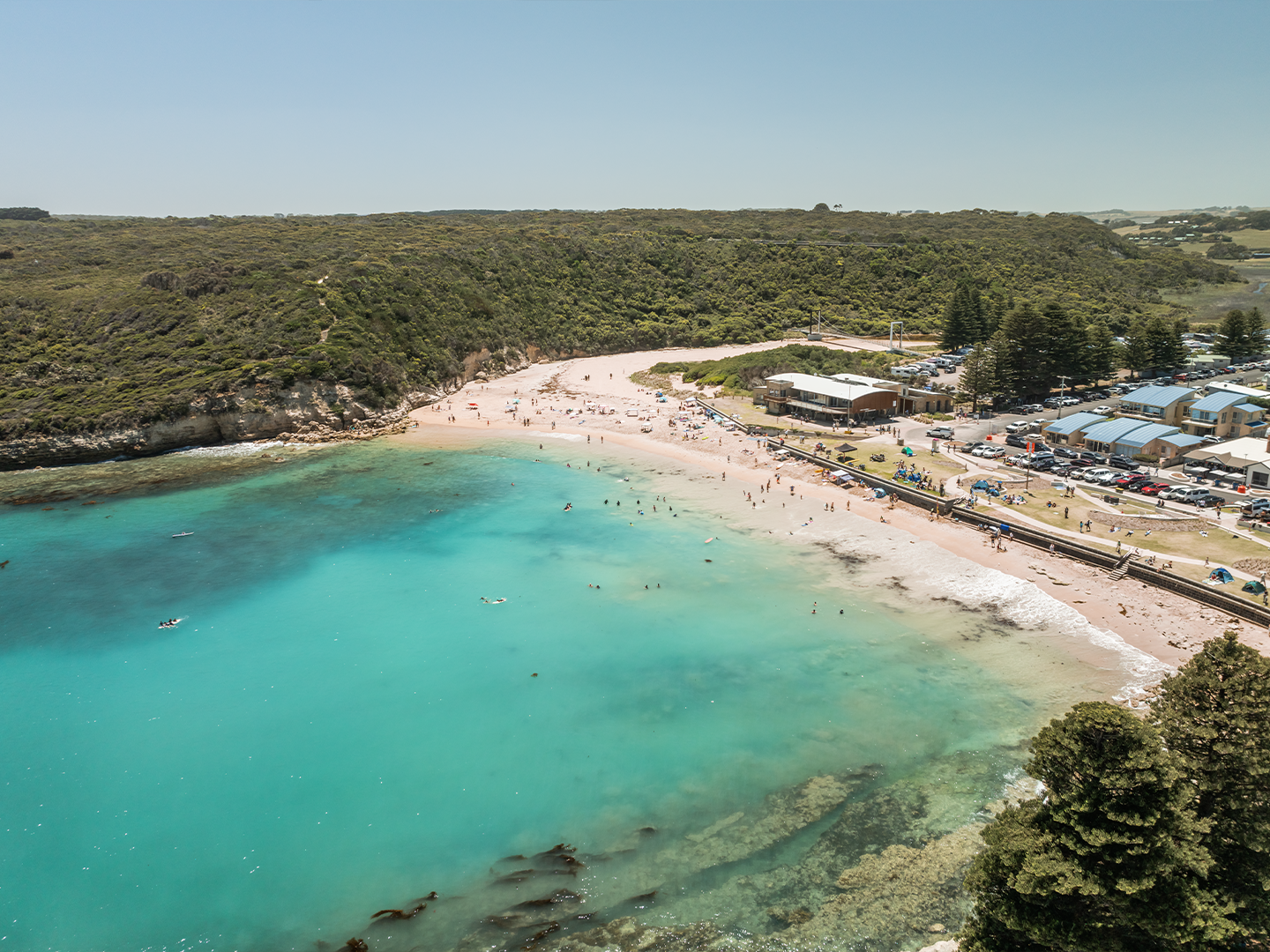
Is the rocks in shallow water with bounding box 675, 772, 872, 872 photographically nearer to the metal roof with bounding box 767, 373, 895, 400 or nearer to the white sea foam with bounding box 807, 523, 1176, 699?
the white sea foam with bounding box 807, 523, 1176, 699

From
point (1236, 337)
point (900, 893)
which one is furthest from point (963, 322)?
point (900, 893)

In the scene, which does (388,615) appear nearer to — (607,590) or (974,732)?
(607,590)

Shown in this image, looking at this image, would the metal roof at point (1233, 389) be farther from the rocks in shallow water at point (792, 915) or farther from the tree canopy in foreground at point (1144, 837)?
the rocks in shallow water at point (792, 915)

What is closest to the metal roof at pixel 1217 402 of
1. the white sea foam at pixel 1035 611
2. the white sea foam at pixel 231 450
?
the white sea foam at pixel 1035 611

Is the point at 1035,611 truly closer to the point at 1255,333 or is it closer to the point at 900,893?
the point at 900,893

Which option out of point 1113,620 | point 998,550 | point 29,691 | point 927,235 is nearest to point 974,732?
point 1113,620

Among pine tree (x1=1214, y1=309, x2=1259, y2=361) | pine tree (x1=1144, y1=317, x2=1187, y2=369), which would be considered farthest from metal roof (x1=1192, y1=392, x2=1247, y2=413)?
pine tree (x1=1214, y1=309, x2=1259, y2=361)

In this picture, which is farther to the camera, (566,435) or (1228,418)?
(566,435)
